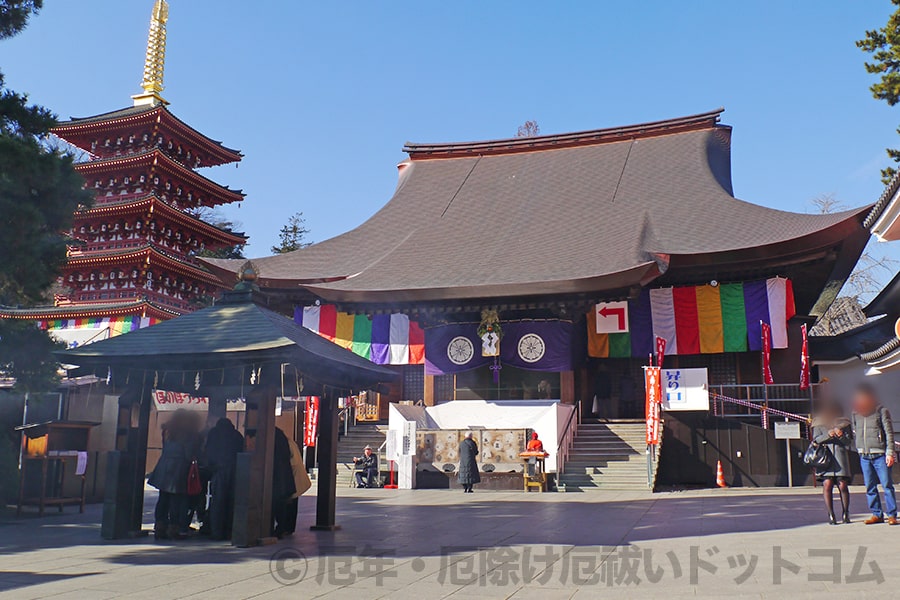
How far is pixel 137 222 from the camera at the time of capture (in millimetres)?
29094

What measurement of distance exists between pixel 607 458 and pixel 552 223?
879 cm

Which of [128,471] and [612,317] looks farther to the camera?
[612,317]

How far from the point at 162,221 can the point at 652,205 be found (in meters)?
18.5

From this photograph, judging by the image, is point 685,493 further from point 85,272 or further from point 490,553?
point 85,272

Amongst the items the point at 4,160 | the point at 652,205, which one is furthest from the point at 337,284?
the point at 4,160

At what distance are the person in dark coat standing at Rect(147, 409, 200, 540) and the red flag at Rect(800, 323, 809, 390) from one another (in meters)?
15.0

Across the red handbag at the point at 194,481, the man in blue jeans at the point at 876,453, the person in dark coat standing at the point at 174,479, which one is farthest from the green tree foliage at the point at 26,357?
the man in blue jeans at the point at 876,453

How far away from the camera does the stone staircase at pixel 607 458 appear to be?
16781mm

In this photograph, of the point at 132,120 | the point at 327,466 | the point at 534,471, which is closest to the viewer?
the point at 327,466

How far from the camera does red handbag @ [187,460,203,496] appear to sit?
8.44m

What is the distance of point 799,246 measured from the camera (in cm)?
1911

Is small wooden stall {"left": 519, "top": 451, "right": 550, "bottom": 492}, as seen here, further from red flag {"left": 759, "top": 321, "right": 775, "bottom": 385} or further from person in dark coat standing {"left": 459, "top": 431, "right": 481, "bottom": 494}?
red flag {"left": 759, "top": 321, "right": 775, "bottom": 385}

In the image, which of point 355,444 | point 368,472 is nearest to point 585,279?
point 368,472

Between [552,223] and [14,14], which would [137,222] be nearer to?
[552,223]
